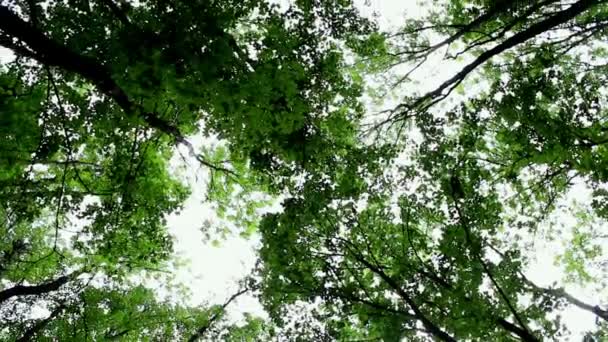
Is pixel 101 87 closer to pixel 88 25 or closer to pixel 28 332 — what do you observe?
pixel 88 25

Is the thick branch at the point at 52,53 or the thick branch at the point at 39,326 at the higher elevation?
the thick branch at the point at 52,53

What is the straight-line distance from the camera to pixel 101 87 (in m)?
5.92

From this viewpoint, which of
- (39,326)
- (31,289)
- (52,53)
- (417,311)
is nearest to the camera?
(52,53)

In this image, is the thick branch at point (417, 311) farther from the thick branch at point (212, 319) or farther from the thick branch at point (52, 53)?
the thick branch at point (212, 319)

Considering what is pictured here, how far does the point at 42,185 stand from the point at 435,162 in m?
6.99

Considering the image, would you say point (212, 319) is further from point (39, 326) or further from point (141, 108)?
point (141, 108)

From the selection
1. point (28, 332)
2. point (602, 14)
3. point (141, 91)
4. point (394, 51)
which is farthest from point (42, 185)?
point (602, 14)

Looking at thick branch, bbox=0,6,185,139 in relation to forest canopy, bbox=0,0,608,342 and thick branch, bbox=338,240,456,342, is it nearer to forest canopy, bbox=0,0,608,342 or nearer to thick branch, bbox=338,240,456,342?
forest canopy, bbox=0,0,608,342

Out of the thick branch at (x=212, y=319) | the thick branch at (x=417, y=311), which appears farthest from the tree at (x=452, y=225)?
the thick branch at (x=212, y=319)

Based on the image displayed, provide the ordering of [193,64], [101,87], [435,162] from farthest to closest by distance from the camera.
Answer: [435,162] → [101,87] → [193,64]

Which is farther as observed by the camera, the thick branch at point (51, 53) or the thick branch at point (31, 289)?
the thick branch at point (31, 289)

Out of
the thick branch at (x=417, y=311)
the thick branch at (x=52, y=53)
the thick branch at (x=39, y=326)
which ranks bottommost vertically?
the thick branch at (x=417, y=311)

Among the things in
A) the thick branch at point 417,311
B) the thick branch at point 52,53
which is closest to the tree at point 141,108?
the thick branch at point 52,53

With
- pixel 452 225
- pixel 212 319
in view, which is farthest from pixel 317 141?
pixel 212 319
